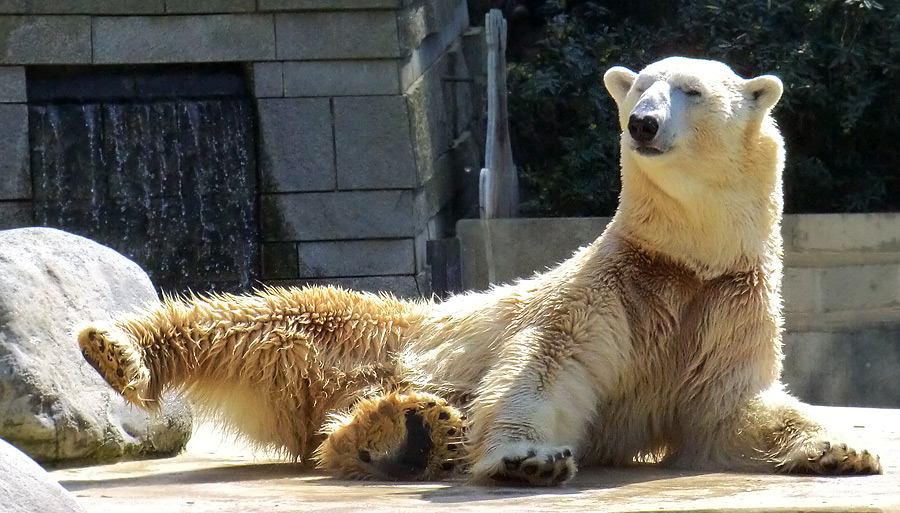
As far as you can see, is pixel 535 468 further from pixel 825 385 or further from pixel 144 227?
pixel 144 227

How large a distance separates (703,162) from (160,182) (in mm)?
5142

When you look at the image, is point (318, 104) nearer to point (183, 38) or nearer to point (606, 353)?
point (183, 38)

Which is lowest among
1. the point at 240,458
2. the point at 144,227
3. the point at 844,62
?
the point at 240,458

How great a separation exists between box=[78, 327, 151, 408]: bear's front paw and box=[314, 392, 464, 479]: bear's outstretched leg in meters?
0.59

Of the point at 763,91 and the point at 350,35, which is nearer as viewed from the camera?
the point at 763,91

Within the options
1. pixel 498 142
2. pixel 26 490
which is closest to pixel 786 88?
pixel 498 142

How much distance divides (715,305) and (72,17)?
17.6ft

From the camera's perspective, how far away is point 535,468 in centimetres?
311

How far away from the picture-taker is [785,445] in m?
3.38

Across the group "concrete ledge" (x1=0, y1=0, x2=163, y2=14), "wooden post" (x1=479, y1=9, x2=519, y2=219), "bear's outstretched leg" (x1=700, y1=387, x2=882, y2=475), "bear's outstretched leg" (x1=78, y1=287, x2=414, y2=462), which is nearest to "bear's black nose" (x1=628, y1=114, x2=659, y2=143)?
"bear's outstretched leg" (x1=700, y1=387, x2=882, y2=475)

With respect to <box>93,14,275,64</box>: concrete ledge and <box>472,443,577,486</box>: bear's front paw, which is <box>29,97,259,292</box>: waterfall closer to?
<box>93,14,275,64</box>: concrete ledge

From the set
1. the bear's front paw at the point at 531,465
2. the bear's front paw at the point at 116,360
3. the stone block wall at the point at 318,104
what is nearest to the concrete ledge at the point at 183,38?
the stone block wall at the point at 318,104

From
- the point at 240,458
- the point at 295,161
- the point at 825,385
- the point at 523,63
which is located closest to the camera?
the point at 240,458

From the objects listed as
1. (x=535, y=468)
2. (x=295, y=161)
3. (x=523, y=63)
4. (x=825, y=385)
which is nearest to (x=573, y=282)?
(x=535, y=468)
